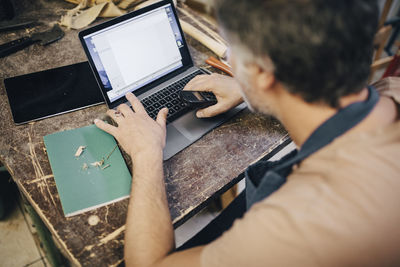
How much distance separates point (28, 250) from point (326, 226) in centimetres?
157

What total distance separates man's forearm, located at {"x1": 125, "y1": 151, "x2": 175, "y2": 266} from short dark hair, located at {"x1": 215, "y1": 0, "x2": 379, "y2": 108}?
409mm

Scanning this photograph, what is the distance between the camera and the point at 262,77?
68 cm

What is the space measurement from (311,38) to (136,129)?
0.55m

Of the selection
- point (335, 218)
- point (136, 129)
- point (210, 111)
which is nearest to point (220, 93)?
point (210, 111)

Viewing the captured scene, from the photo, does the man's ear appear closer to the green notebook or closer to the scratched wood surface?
the scratched wood surface

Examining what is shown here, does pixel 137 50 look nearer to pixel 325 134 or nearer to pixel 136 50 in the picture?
pixel 136 50

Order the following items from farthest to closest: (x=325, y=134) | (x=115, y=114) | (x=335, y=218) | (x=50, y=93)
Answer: (x=50, y=93)
(x=115, y=114)
(x=325, y=134)
(x=335, y=218)

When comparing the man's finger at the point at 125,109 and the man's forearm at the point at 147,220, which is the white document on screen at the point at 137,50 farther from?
the man's forearm at the point at 147,220

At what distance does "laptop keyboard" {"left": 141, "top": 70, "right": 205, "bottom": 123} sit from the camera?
3.36ft

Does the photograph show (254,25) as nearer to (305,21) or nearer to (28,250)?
(305,21)

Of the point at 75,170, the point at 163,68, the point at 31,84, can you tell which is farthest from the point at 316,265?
the point at 31,84

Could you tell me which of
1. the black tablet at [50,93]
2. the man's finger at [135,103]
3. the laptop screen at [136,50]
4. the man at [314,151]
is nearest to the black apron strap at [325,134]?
the man at [314,151]

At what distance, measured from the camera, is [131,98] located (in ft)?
3.24

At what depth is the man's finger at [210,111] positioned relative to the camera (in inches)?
39.6
